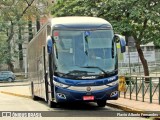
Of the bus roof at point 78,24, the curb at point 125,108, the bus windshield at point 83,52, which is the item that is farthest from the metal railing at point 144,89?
the bus roof at point 78,24

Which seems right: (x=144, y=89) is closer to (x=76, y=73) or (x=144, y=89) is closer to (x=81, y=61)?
(x=81, y=61)

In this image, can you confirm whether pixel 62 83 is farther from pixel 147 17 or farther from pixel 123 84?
pixel 147 17

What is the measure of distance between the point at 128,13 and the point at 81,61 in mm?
11791

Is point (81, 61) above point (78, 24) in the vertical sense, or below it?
below

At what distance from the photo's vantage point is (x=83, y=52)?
Answer: 54.2 ft

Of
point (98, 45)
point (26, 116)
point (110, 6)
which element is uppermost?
point (110, 6)

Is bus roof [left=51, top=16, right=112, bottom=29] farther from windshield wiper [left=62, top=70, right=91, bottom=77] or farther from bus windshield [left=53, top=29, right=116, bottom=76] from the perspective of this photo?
windshield wiper [left=62, top=70, right=91, bottom=77]

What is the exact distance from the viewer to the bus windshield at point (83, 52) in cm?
1631

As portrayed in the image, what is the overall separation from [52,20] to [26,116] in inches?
161

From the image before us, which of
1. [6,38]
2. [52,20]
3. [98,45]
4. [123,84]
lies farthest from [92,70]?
[6,38]

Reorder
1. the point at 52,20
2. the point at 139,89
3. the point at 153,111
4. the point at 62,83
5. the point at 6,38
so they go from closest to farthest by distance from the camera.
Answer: the point at 153,111
the point at 62,83
the point at 52,20
the point at 139,89
the point at 6,38

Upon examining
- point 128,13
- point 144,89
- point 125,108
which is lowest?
point 125,108

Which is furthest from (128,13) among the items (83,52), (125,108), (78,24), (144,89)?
(125,108)

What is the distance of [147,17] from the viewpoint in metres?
26.7
